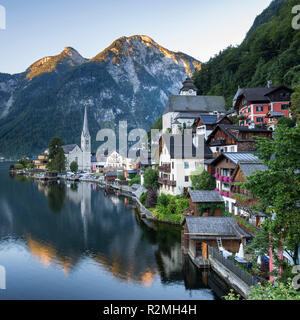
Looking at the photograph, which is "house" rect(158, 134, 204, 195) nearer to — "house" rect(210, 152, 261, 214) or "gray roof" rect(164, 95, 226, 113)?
"house" rect(210, 152, 261, 214)

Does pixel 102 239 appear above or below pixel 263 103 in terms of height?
below

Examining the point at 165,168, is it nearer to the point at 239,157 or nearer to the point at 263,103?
the point at 239,157

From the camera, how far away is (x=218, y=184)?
41719 mm

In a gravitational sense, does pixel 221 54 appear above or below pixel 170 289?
above

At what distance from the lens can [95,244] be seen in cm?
3747

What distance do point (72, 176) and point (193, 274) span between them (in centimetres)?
10635

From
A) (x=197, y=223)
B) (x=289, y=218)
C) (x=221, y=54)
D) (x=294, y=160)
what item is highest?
(x=221, y=54)

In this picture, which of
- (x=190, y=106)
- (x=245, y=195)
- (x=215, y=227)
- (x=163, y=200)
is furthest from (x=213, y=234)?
(x=190, y=106)

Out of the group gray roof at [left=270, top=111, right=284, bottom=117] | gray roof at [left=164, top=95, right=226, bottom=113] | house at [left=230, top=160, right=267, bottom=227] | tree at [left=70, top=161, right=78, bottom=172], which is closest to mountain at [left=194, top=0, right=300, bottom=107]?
gray roof at [left=164, top=95, right=226, bottom=113]

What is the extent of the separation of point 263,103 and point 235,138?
20.4 m

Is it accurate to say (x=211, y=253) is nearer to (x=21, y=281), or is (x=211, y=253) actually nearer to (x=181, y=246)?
(x=181, y=246)

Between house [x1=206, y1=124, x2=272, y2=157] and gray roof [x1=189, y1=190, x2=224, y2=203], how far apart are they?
9422mm

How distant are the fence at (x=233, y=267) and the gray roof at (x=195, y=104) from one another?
6722 cm
